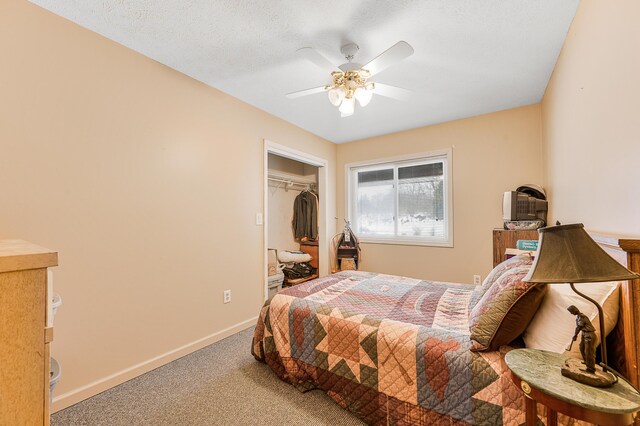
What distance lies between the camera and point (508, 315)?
1.21 metres

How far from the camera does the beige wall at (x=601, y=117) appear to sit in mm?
1076

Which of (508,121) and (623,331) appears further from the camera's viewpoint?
(508,121)

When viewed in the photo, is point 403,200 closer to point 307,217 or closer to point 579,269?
point 307,217

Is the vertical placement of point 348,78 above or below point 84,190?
above

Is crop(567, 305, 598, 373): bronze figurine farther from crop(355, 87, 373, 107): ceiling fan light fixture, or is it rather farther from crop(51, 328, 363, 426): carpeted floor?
crop(355, 87, 373, 107): ceiling fan light fixture

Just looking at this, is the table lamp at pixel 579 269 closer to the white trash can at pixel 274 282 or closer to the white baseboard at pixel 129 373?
the white baseboard at pixel 129 373

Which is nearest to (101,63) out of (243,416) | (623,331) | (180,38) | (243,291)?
(180,38)

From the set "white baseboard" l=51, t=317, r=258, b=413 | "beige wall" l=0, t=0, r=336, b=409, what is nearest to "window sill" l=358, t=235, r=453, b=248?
"beige wall" l=0, t=0, r=336, b=409

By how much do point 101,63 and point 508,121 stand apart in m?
3.93

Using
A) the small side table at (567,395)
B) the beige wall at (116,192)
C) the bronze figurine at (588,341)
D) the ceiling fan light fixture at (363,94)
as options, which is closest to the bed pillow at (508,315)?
the small side table at (567,395)

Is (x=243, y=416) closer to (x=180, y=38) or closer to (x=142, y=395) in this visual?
(x=142, y=395)

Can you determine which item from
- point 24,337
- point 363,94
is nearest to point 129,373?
point 24,337

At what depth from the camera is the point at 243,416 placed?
156cm

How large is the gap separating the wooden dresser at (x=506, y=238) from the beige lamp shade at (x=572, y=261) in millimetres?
1978
